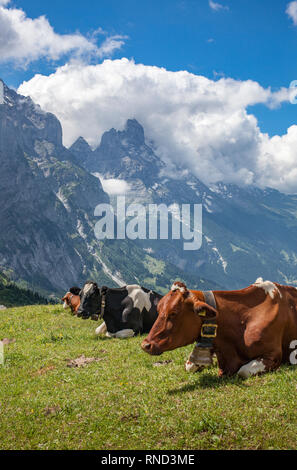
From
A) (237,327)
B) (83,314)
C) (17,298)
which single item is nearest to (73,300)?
(83,314)

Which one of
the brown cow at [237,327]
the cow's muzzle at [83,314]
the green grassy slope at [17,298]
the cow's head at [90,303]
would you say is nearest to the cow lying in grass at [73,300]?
the cow's muzzle at [83,314]

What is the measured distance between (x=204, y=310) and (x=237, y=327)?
1.36 m

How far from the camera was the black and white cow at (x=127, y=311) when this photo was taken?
19750mm

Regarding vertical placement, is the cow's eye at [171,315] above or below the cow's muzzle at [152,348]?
above

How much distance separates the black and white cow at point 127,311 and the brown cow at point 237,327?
Result: 1067 centimetres

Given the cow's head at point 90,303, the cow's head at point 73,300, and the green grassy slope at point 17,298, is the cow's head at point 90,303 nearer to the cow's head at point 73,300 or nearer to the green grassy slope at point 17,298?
the cow's head at point 73,300

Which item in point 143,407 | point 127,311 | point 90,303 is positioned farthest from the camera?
point 90,303

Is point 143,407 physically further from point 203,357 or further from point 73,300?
point 73,300

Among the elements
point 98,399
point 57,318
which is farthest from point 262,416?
point 57,318

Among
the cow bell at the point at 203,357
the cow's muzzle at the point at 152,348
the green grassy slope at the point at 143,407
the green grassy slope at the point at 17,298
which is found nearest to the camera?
the green grassy slope at the point at 143,407

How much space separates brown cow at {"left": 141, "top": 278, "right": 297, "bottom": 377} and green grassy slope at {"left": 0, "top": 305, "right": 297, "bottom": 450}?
18.4 inches

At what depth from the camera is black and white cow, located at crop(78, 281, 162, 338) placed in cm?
1975

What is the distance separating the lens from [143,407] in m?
8.27
